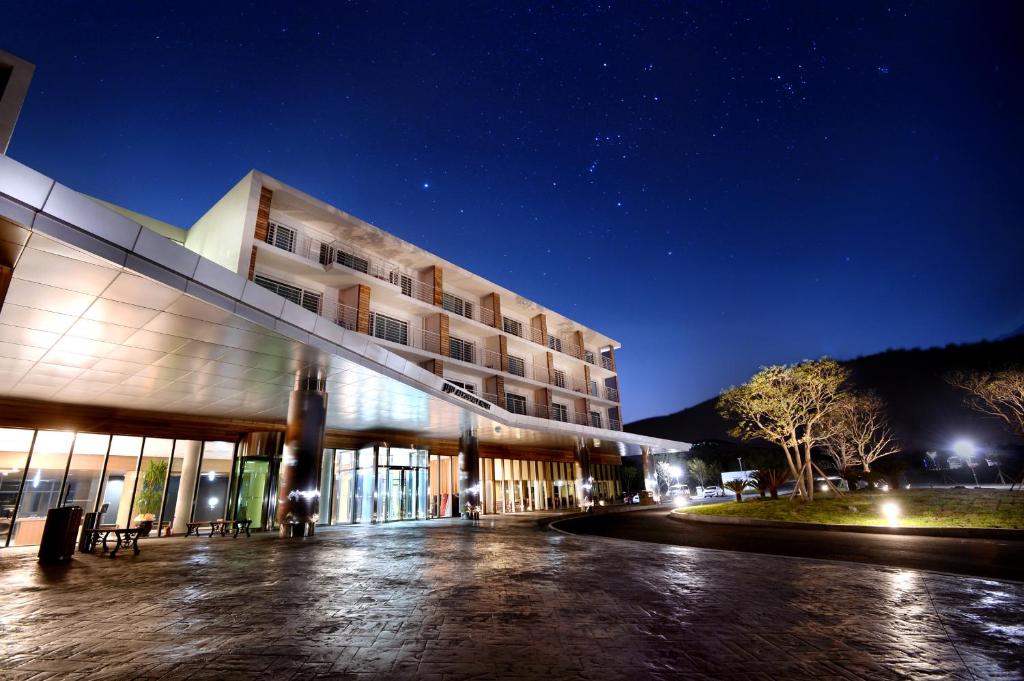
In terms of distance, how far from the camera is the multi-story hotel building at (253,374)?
23.8 feet

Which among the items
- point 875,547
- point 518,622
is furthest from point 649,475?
point 518,622

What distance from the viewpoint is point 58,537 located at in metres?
9.57

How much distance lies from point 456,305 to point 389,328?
5789 mm

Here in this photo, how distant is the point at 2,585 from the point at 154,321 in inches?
179

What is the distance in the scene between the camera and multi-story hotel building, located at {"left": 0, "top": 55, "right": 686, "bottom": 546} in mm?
7246

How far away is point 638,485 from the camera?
6019 cm

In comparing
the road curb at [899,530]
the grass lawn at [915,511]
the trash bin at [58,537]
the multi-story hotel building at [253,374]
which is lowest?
the road curb at [899,530]

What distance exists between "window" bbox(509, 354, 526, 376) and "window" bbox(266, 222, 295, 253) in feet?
52.9

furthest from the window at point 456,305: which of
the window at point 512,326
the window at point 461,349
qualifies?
the window at point 512,326

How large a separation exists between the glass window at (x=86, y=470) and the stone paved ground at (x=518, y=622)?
9.49m

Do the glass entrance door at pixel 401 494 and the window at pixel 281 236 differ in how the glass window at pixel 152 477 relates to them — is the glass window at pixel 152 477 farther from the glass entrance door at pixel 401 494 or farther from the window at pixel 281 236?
the window at pixel 281 236

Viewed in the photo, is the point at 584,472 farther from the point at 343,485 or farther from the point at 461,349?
the point at 343,485

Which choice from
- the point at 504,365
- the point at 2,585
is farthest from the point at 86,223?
the point at 504,365

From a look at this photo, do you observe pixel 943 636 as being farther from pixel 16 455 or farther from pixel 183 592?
pixel 16 455
